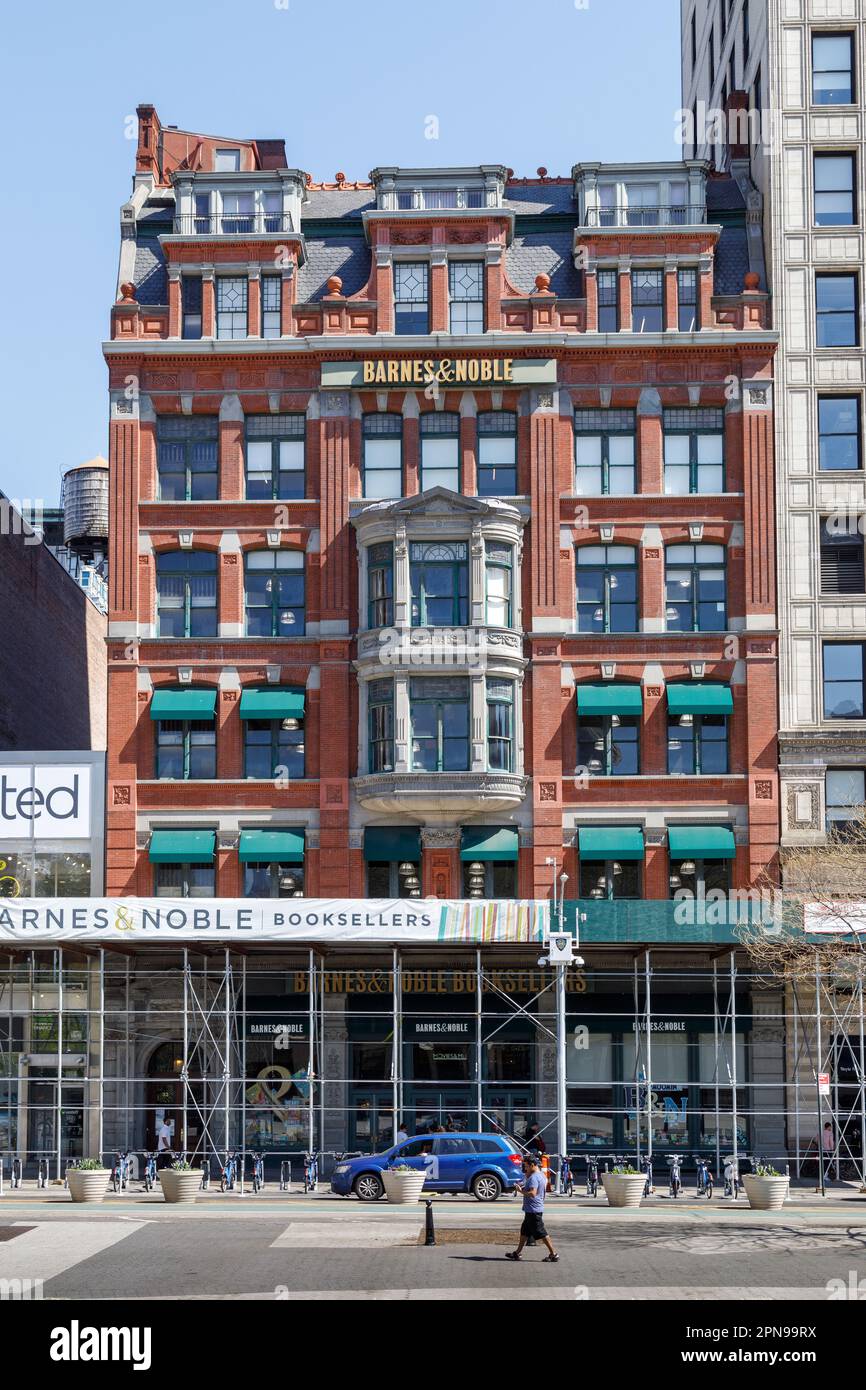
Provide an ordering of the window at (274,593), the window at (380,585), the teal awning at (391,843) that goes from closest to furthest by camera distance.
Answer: the teal awning at (391,843), the window at (380,585), the window at (274,593)

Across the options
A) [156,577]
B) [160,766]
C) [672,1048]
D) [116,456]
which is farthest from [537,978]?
[116,456]

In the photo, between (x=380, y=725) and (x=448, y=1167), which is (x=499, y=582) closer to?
(x=380, y=725)

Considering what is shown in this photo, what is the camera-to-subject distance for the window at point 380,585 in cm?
5159

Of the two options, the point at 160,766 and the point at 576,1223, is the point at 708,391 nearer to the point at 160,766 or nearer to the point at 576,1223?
the point at 160,766

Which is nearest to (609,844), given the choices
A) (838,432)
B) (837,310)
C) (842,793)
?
(842,793)

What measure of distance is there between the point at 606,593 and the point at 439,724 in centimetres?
607

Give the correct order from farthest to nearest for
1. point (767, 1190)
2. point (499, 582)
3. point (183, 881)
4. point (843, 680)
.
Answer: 1. point (843, 680)
2. point (183, 881)
3. point (499, 582)
4. point (767, 1190)

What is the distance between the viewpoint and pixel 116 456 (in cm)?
5306

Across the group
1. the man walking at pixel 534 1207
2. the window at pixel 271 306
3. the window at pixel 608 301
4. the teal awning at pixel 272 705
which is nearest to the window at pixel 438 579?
the teal awning at pixel 272 705

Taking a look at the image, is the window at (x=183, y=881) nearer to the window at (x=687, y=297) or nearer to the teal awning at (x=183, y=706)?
the teal awning at (x=183, y=706)

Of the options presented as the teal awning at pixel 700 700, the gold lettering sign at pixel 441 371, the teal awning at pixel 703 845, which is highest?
the gold lettering sign at pixel 441 371

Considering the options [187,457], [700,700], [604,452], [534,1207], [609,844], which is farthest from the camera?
[187,457]

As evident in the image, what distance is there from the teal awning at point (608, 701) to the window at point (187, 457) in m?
11.8

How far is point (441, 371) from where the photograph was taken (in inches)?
2076
